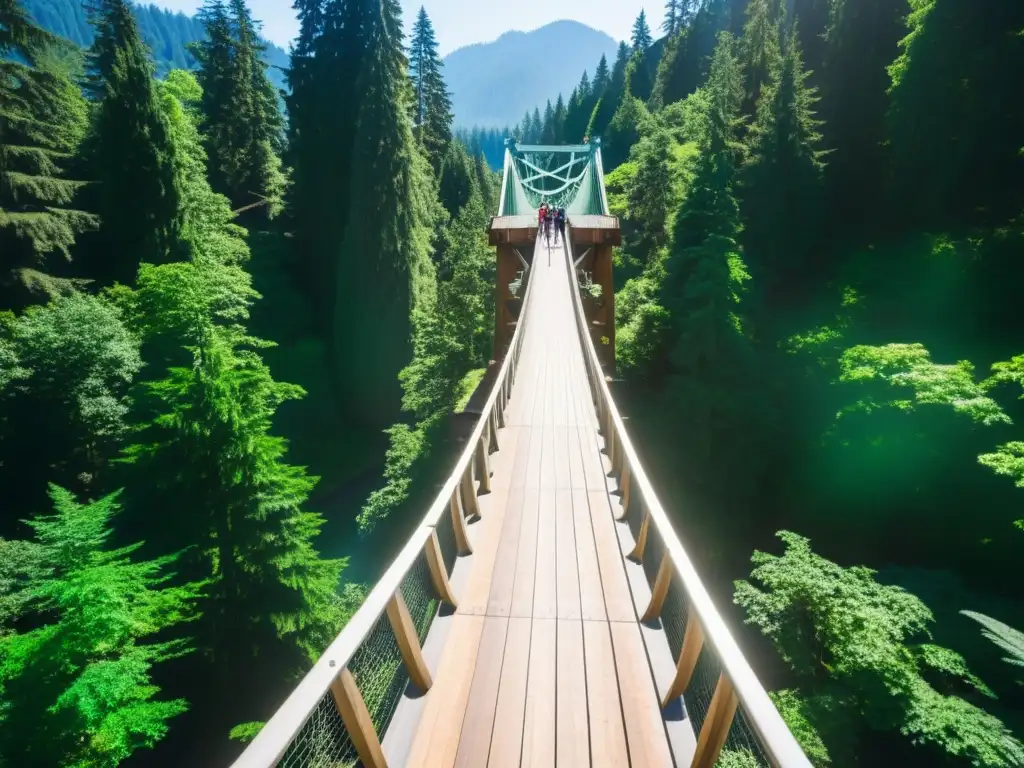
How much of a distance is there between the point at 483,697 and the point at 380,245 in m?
26.2

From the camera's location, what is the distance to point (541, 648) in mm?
3629

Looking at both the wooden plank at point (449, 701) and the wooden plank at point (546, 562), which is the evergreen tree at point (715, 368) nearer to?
the wooden plank at point (546, 562)

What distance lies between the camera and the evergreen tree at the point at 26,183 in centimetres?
1445

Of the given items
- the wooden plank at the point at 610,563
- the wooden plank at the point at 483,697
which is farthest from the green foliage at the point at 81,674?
the wooden plank at the point at 483,697

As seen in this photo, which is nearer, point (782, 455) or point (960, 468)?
point (960, 468)

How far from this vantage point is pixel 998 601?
12.1 metres

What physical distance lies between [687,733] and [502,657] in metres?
1.17

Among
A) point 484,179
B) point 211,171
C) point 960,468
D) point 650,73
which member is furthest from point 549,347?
point 650,73

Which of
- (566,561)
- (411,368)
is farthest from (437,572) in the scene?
(411,368)

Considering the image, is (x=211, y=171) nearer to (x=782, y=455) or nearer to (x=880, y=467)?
(x=782, y=455)

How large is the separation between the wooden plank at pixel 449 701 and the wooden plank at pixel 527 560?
0.36 meters

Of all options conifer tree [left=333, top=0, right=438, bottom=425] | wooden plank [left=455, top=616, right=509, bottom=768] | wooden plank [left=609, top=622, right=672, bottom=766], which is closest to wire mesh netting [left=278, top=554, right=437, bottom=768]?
wooden plank [left=455, top=616, right=509, bottom=768]

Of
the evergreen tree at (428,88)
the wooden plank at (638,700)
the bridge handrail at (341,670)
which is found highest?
the evergreen tree at (428,88)

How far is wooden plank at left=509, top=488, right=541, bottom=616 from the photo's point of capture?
4121 mm
